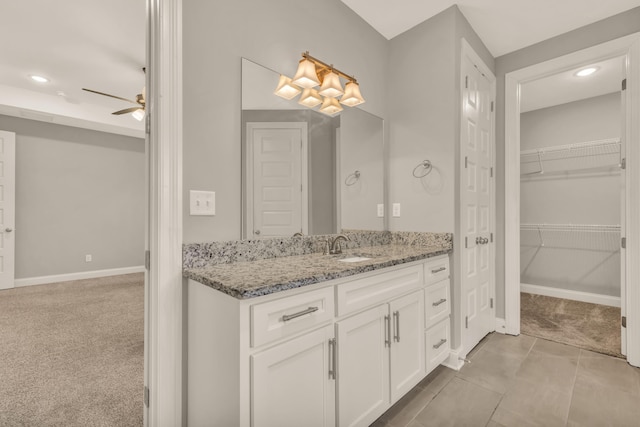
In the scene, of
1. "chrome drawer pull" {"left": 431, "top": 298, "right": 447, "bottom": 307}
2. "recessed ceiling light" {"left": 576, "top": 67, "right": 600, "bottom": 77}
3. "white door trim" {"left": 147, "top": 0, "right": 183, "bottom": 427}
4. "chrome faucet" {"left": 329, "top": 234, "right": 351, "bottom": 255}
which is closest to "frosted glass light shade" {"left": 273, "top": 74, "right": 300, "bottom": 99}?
"white door trim" {"left": 147, "top": 0, "right": 183, "bottom": 427}

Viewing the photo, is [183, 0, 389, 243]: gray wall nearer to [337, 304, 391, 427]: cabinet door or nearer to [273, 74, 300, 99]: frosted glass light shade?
[273, 74, 300, 99]: frosted glass light shade

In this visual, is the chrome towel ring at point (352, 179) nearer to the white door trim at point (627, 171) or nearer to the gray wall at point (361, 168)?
the gray wall at point (361, 168)

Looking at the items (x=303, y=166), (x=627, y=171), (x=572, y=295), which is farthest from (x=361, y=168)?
(x=572, y=295)

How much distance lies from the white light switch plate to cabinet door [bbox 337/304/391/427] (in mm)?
809

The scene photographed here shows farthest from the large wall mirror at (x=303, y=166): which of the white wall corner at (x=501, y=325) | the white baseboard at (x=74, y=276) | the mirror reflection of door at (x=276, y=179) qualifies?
the white baseboard at (x=74, y=276)

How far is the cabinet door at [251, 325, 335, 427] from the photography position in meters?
1.00

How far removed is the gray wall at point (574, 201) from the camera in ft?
11.5

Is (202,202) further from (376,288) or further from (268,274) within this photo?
(376,288)

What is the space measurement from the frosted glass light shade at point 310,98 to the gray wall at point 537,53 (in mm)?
1960

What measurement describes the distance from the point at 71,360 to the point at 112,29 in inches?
111

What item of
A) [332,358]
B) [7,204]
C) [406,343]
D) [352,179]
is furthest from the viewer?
[7,204]

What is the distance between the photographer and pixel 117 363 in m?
2.09

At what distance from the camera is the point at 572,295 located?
3.71 metres

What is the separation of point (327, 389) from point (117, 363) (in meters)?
1.78
